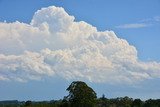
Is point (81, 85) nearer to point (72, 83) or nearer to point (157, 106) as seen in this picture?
point (72, 83)

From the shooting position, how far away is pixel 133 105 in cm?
19825

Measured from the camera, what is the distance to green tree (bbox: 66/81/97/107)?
14062cm

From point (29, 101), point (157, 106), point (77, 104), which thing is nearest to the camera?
point (77, 104)

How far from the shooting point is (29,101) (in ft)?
638

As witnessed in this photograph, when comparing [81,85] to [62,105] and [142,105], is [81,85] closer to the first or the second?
[62,105]

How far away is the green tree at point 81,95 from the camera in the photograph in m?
141

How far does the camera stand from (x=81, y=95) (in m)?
141

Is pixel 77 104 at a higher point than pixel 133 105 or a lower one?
lower

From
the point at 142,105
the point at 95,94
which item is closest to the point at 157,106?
the point at 142,105

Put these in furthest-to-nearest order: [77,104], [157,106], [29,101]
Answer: [29,101], [157,106], [77,104]

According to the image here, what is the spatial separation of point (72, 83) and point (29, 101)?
54055 millimetres

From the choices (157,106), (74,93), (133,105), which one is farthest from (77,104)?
(133,105)

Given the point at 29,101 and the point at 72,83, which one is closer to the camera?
the point at 72,83

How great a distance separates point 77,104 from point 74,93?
390 centimetres
